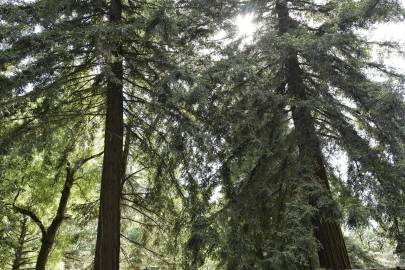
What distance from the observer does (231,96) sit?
8477mm

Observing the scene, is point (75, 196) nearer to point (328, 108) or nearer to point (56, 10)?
point (56, 10)

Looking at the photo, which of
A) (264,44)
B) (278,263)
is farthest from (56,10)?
(278,263)

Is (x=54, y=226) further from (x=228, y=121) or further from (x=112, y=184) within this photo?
(x=228, y=121)

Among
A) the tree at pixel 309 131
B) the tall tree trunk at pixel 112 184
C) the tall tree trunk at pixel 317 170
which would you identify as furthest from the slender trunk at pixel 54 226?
the tall tree trunk at pixel 317 170

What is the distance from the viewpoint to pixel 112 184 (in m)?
7.51

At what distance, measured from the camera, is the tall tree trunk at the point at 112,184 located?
6.96 m

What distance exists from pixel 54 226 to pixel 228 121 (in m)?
7.41

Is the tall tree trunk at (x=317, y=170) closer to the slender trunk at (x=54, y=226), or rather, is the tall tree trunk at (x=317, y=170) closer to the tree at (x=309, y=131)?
the tree at (x=309, y=131)

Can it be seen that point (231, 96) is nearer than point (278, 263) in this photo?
No

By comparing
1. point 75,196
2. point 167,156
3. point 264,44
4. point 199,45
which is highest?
point 199,45

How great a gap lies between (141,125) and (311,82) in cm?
403

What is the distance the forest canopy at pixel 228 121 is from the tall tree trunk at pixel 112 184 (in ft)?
0.08

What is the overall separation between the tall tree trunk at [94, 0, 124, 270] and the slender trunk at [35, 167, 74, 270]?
4.63 meters

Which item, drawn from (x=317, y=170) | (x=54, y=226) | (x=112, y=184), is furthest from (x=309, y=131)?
(x=54, y=226)
